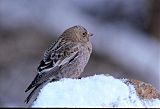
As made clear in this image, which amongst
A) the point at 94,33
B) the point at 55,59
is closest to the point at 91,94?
the point at 55,59

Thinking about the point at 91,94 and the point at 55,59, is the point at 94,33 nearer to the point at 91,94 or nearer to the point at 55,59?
the point at 55,59

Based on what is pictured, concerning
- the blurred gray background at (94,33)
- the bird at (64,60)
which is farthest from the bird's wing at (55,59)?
the blurred gray background at (94,33)

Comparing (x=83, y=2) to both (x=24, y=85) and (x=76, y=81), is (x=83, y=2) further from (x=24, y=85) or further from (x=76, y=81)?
(x=76, y=81)

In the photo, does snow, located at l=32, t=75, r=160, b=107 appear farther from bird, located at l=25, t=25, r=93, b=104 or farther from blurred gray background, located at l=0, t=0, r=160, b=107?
blurred gray background, located at l=0, t=0, r=160, b=107

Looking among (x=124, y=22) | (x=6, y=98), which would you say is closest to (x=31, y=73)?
(x=6, y=98)

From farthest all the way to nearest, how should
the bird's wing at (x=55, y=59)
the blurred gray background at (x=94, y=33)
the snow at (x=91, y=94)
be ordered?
the blurred gray background at (x=94, y=33) → the bird's wing at (x=55, y=59) → the snow at (x=91, y=94)

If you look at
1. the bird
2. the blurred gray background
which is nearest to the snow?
the bird

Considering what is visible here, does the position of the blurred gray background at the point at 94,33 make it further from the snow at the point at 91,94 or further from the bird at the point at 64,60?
the snow at the point at 91,94
